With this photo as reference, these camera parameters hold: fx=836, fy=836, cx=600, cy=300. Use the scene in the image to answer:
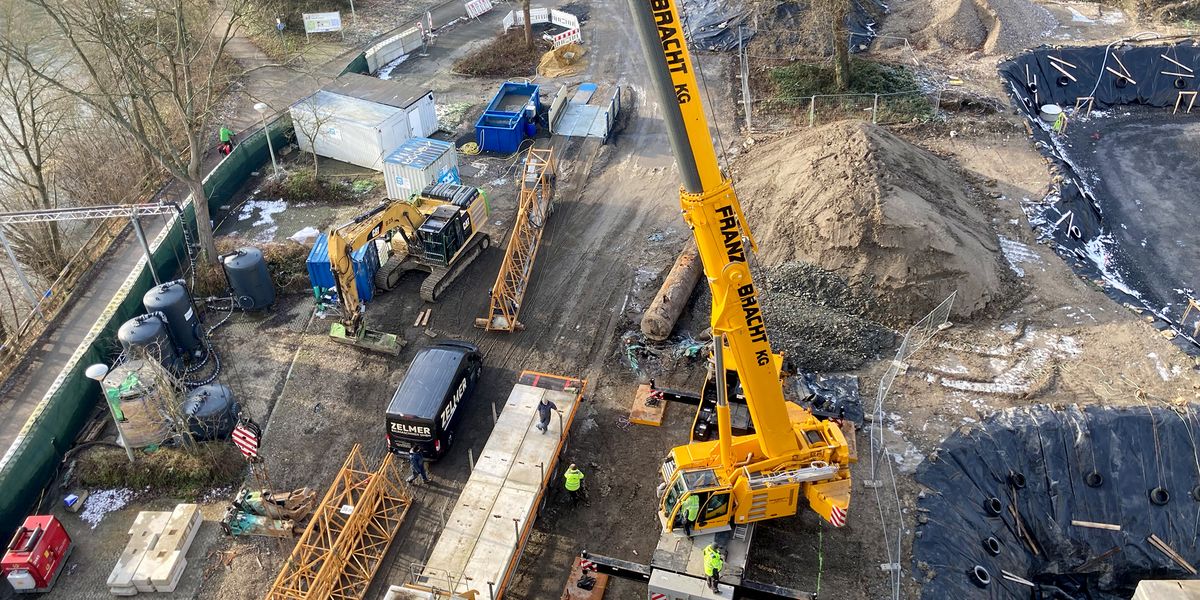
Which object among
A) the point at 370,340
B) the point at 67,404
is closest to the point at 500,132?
the point at 370,340

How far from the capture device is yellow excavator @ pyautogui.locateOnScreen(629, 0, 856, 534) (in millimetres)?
14336

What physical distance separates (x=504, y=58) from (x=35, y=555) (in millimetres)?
31344

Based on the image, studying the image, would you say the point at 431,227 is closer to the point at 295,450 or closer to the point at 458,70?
the point at 295,450

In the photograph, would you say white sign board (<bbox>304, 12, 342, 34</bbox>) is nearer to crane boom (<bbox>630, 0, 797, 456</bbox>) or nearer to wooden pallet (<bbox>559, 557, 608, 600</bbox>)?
crane boom (<bbox>630, 0, 797, 456</bbox>)

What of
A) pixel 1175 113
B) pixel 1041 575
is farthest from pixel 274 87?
pixel 1175 113

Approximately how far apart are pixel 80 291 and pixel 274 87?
17028 mm

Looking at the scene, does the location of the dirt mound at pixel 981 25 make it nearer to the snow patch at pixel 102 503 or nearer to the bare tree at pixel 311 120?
the bare tree at pixel 311 120

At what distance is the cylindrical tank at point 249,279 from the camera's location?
86.4 feet

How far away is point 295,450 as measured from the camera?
22281 mm

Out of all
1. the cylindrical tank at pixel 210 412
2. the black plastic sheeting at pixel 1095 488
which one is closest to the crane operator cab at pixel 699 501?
the black plastic sheeting at pixel 1095 488

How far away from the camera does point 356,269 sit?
26.5m

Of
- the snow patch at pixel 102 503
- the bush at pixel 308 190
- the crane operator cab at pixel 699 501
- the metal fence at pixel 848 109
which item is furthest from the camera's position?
the metal fence at pixel 848 109

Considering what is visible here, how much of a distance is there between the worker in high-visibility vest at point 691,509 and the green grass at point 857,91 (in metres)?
23.5

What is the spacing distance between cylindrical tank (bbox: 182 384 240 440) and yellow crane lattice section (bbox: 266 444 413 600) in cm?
395
